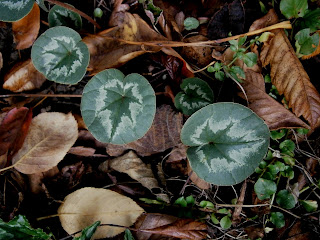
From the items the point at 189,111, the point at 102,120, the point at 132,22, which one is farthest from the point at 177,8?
the point at 102,120

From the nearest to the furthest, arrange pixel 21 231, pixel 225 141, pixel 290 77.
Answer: pixel 21 231
pixel 225 141
pixel 290 77

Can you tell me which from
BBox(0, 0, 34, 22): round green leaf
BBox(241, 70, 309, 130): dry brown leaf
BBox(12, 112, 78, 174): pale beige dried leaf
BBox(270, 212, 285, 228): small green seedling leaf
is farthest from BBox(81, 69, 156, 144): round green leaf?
BBox(270, 212, 285, 228): small green seedling leaf

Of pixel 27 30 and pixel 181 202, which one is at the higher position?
pixel 27 30

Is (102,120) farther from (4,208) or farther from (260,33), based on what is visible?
(260,33)

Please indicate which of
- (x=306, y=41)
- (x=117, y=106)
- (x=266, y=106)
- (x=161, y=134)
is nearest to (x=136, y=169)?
(x=161, y=134)

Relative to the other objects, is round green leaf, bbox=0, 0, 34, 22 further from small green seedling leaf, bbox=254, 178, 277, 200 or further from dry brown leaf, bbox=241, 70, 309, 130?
small green seedling leaf, bbox=254, 178, 277, 200

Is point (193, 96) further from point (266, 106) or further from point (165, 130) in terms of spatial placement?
point (266, 106)

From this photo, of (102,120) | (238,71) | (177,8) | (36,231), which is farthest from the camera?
(177,8)
